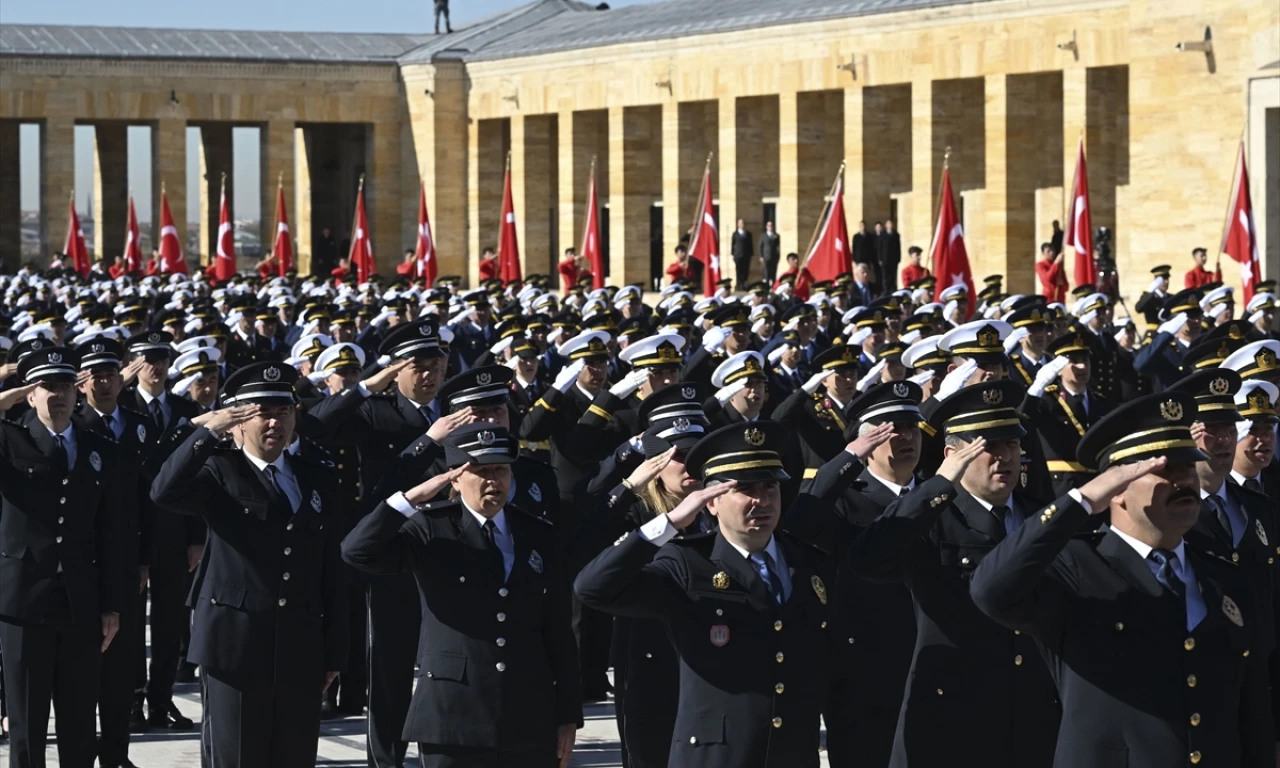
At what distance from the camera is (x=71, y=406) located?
871 centimetres

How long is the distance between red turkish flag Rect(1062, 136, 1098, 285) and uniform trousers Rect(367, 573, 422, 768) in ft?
50.3

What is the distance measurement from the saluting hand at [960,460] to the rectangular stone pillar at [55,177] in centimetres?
4309

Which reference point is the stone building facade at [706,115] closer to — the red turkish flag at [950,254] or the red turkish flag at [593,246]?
the red turkish flag at [950,254]

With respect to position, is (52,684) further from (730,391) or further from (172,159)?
(172,159)

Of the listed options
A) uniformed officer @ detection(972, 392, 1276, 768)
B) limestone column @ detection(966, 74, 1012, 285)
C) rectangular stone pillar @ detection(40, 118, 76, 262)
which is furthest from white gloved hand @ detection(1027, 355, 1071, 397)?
rectangular stone pillar @ detection(40, 118, 76, 262)

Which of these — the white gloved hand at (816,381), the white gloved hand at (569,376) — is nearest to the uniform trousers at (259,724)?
the white gloved hand at (816,381)

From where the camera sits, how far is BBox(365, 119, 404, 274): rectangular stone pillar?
162 ft

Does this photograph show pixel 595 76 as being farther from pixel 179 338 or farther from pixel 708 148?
pixel 179 338

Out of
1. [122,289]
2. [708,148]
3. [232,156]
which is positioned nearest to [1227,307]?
[122,289]

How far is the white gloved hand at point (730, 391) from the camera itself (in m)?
9.66

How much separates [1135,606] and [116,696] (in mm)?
5123

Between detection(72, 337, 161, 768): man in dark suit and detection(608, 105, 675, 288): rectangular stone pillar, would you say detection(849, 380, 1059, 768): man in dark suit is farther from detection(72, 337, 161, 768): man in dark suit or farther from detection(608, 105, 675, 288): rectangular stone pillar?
detection(608, 105, 675, 288): rectangular stone pillar

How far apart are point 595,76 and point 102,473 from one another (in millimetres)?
35587

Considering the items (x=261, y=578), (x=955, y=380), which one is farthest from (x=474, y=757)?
(x=955, y=380)
